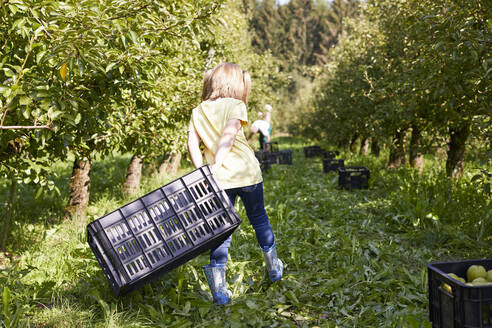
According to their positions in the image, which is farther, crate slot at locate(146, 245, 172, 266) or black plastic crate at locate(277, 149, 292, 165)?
black plastic crate at locate(277, 149, 292, 165)

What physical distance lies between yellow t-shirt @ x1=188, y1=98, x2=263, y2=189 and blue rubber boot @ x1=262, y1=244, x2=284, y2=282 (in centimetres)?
70

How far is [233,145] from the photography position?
325 cm

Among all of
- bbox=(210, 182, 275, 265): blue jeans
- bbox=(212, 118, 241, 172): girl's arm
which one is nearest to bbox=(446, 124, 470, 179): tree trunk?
bbox=(210, 182, 275, 265): blue jeans

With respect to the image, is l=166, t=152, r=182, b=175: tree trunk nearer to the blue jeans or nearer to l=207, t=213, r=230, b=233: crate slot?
the blue jeans

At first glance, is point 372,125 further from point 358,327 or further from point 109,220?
point 109,220

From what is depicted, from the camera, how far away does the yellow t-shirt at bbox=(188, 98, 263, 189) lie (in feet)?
10.3

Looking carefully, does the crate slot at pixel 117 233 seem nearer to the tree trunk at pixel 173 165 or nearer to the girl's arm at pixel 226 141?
the girl's arm at pixel 226 141

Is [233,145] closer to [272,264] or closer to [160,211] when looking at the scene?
[160,211]

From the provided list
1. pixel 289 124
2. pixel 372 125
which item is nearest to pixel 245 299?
pixel 372 125

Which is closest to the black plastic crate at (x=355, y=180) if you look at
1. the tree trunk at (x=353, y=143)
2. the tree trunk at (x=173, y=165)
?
the tree trunk at (x=173, y=165)

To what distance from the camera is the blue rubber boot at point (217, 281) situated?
10.7ft

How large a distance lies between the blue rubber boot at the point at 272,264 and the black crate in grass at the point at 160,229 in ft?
2.77

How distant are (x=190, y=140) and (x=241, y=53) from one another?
41.6ft

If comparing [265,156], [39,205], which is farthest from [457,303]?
[265,156]
